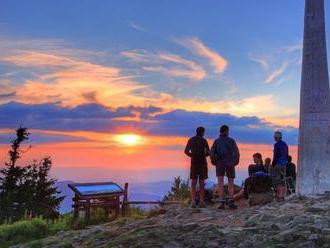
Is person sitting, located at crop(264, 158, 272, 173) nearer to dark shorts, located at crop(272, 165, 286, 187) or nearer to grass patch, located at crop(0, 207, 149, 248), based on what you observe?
dark shorts, located at crop(272, 165, 286, 187)

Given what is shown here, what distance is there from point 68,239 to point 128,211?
7.73 m

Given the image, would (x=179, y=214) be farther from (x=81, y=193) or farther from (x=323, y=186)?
(x=81, y=193)

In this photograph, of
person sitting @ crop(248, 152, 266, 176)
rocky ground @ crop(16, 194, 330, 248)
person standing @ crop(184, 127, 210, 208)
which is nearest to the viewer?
rocky ground @ crop(16, 194, 330, 248)

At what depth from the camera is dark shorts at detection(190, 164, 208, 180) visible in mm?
17438

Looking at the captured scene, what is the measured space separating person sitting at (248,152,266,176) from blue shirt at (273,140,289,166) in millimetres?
786

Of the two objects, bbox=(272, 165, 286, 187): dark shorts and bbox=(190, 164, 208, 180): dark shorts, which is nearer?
bbox=(190, 164, 208, 180): dark shorts

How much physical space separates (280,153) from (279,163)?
12.1 inches

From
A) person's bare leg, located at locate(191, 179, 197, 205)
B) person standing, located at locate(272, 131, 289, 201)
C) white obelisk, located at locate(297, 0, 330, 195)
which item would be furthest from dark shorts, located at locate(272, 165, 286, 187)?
person's bare leg, located at locate(191, 179, 197, 205)

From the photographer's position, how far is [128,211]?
23.3 metres

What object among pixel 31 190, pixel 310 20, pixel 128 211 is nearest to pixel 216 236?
pixel 310 20

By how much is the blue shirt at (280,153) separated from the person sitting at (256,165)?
79 cm

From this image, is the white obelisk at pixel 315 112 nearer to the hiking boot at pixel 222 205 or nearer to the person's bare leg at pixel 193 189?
the hiking boot at pixel 222 205

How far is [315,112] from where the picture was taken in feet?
59.2

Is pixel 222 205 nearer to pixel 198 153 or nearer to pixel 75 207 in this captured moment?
pixel 198 153
